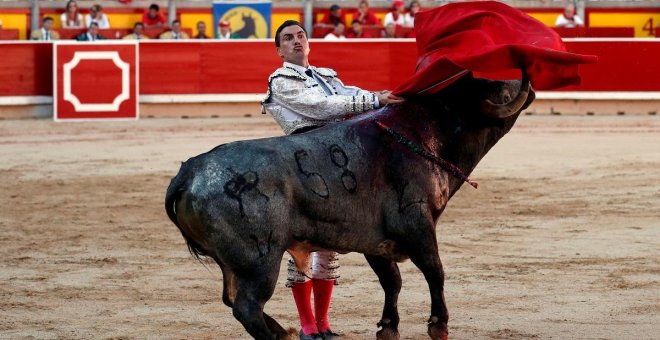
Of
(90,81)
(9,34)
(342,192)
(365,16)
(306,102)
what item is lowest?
(90,81)

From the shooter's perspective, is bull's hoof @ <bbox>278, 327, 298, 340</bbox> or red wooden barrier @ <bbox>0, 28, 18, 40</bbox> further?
red wooden barrier @ <bbox>0, 28, 18, 40</bbox>

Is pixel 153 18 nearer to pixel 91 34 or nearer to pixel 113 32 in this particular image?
pixel 113 32

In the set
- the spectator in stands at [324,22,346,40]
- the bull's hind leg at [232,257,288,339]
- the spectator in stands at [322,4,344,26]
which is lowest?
the spectator in stands at [324,22,346,40]

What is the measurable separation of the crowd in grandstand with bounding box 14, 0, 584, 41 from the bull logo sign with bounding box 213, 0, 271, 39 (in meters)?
0.12

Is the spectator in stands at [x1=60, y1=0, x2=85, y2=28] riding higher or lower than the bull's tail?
lower

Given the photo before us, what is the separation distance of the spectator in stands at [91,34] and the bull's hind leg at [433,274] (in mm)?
11146

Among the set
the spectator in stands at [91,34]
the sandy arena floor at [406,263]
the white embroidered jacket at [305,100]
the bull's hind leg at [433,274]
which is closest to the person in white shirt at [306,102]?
the white embroidered jacket at [305,100]

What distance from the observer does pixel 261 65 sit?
15.6 meters

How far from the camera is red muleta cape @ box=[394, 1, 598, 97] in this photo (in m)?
4.61

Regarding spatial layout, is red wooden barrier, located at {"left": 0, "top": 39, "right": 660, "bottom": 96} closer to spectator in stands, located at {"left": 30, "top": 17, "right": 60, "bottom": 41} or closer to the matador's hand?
spectator in stands, located at {"left": 30, "top": 17, "right": 60, "bottom": 41}

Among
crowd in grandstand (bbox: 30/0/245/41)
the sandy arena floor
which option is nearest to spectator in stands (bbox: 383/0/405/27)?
crowd in grandstand (bbox: 30/0/245/41)

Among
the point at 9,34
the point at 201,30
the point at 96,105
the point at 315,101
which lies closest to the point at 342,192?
the point at 315,101

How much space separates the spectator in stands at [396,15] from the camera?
16.2 metres

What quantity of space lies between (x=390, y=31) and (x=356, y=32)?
1.30 ft
